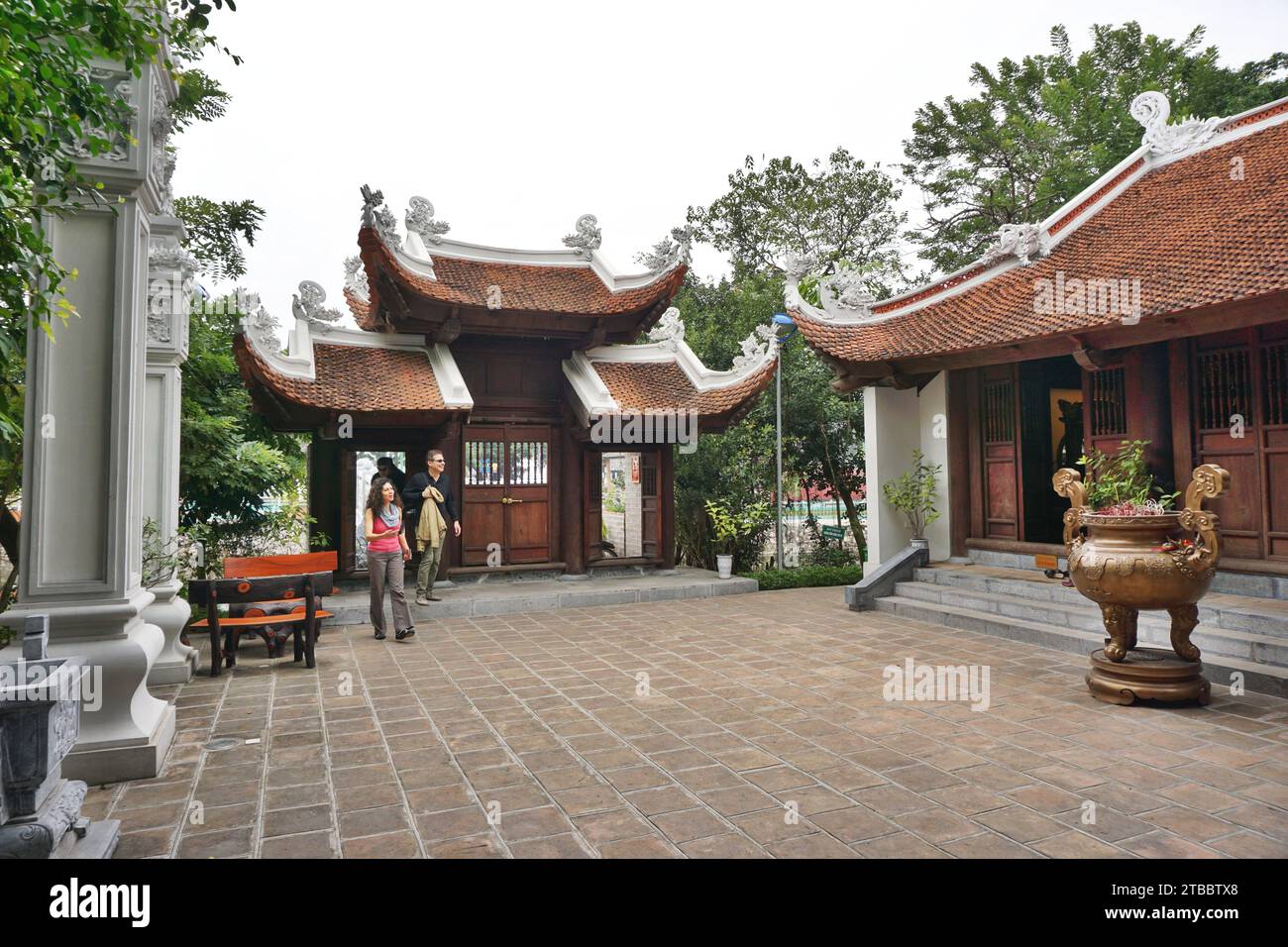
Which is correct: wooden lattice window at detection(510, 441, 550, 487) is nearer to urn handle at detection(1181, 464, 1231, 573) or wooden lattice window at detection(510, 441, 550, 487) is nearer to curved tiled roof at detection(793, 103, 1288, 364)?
curved tiled roof at detection(793, 103, 1288, 364)

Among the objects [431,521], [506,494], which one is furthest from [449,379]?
[431,521]

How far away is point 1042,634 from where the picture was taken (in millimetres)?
7262

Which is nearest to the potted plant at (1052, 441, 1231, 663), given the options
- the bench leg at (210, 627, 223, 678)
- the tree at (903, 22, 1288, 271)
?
the bench leg at (210, 627, 223, 678)

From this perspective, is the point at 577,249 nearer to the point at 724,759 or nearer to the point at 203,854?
the point at 724,759

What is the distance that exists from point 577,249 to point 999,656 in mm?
8841

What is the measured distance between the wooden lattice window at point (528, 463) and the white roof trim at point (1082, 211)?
13.8 feet

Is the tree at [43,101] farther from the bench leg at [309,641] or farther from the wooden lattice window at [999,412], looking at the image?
the wooden lattice window at [999,412]

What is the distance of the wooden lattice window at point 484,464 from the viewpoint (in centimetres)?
1135

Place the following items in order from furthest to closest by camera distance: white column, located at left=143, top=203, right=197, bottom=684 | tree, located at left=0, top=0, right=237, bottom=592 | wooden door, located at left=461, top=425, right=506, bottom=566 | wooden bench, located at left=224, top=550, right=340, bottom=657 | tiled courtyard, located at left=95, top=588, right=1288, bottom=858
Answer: wooden door, located at left=461, top=425, right=506, bottom=566 → wooden bench, located at left=224, top=550, right=340, bottom=657 → white column, located at left=143, top=203, right=197, bottom=684 → tiled courtyard, located at left=95, top=588, right=1288, bottom=858 → tree, located at left=0, top=0, right=237, bottom=592

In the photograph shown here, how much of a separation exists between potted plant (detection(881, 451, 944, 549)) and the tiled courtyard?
3.57 meters

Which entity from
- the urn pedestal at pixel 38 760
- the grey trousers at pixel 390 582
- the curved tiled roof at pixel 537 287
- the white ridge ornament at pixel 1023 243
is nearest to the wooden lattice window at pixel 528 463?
the curved tiled roof at pixel 537 287

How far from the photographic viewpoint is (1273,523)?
7.33 metres

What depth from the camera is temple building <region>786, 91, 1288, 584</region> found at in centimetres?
727

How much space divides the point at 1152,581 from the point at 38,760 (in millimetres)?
5953
